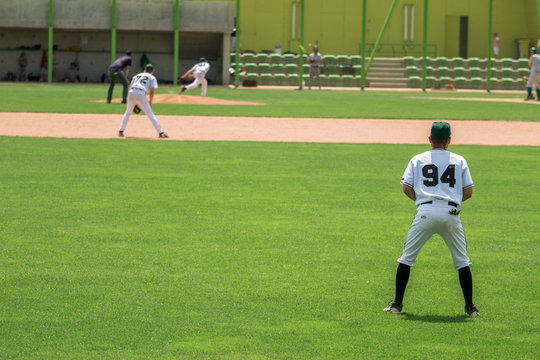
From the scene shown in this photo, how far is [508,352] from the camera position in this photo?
6.30 m

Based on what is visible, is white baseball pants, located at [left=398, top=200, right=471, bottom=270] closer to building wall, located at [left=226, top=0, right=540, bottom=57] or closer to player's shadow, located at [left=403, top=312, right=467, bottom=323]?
player's shadow, located at [left=403, top=312, right=467, bottom=323]

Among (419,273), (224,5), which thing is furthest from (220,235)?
(224,5)

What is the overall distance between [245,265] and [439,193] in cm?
274

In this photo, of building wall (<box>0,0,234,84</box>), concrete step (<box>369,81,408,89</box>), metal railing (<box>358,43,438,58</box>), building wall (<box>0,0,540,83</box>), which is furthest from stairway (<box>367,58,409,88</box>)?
building wall (<box>0,0,234,84</box>)

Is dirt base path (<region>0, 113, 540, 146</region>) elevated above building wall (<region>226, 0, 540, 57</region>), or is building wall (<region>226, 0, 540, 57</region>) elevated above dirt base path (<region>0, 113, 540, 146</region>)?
building wall (<region>226, 0, 540, 57</region>)

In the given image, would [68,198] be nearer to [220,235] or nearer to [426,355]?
[220,235]

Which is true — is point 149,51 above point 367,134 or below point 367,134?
above

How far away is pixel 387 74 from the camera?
5566 cm

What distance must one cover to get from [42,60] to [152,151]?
35.2 meters

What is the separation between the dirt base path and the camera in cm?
2255

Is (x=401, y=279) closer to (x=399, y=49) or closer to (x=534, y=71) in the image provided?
(x=534, y=71)

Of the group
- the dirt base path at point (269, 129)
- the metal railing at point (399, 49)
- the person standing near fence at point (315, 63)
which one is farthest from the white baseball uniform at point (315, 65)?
the dirt base path at point (269, 129)

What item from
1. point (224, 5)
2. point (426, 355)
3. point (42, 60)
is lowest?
point (426, 355)

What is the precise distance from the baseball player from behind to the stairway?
158 feet
